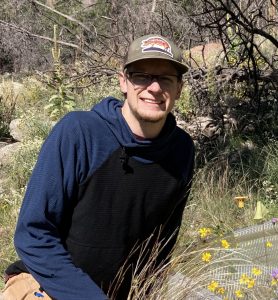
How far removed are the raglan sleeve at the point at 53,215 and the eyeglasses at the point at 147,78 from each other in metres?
0.29

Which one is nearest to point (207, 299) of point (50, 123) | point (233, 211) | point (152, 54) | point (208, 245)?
point (208, 245)

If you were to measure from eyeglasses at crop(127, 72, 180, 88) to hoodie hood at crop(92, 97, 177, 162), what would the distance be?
0.44 ft

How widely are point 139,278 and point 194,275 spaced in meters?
0.57

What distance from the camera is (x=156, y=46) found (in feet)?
7.22

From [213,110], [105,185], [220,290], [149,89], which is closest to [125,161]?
[105,185]

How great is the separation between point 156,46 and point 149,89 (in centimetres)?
15

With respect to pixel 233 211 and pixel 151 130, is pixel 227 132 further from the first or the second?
pixel 151 130

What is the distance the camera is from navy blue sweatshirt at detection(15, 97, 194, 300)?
6.94 feet

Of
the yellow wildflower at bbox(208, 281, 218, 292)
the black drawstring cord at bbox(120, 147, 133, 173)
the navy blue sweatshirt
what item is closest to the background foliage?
the yellow wildflower at bbox(208, 281, 218, 292)

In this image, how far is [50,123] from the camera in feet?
26.5

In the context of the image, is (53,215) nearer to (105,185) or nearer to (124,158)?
(105,185)

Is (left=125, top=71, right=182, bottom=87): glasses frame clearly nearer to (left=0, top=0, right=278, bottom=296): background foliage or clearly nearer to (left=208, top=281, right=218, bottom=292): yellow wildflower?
(left=208, top=281, right=218, bottom=292): yellow wildflower

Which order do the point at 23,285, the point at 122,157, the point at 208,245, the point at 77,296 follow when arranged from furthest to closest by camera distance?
the point at 208,245 → the point at 23,285 → the point at 122,157 → the point at 77,296

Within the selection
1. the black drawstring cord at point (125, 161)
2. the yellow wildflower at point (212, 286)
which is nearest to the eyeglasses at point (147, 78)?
the black drawstring cord at point (125, 161)
